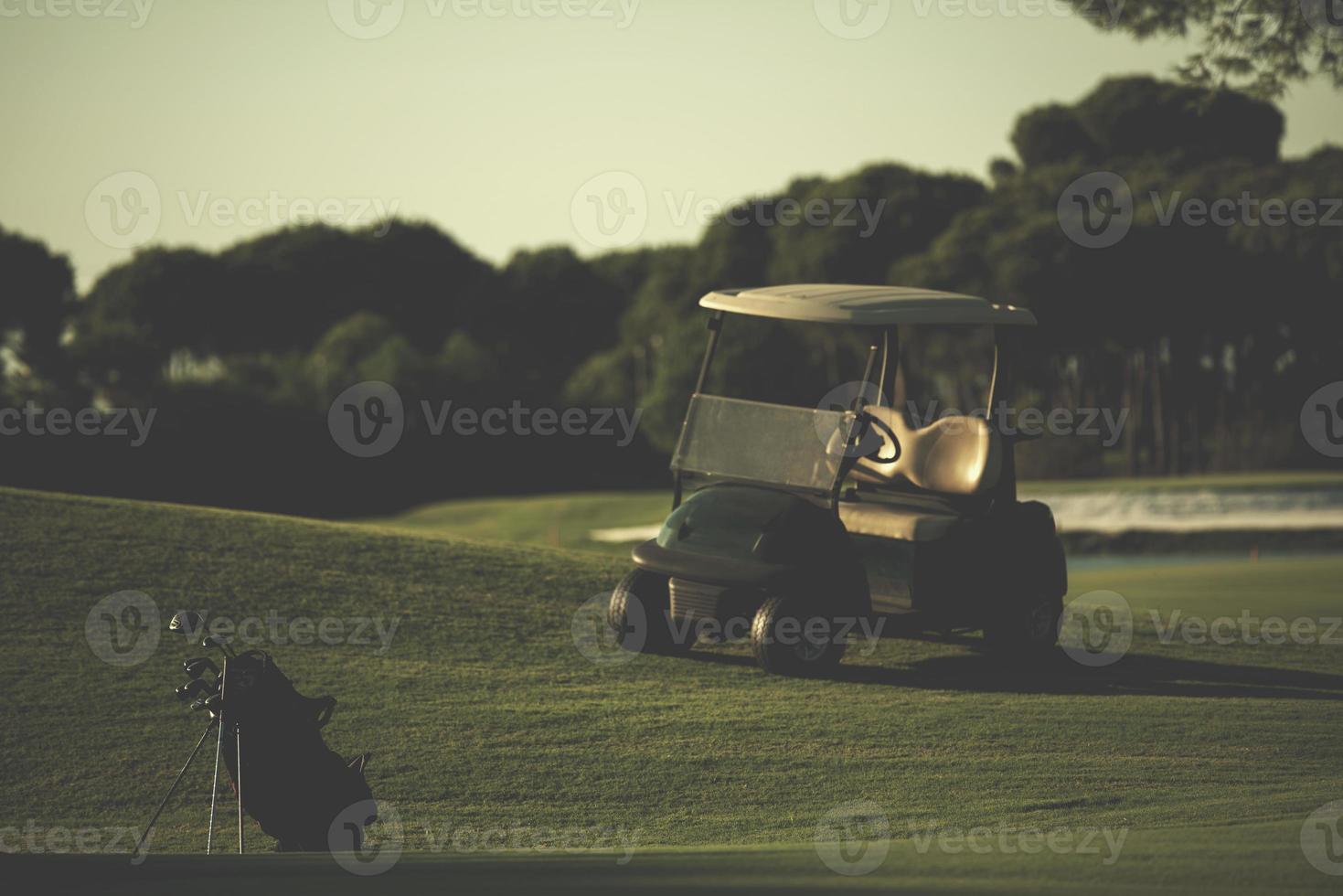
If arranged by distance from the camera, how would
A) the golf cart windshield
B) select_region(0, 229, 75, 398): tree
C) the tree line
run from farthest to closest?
select_region(0, 229, 75, 398): tree → the tree line → the golf cart windshield

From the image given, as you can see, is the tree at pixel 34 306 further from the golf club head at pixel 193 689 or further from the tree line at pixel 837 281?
the golf club head at pixel 193 689

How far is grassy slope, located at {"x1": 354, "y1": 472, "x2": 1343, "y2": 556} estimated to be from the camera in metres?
31.6

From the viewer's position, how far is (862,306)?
10.5 meters

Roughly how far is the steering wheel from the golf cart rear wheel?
1357 millimetres

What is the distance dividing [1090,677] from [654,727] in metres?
3.56

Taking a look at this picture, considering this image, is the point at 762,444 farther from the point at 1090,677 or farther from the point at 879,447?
the point at 1090,677

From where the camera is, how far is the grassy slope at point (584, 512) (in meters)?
31.6

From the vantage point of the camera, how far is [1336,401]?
4628 centimetres

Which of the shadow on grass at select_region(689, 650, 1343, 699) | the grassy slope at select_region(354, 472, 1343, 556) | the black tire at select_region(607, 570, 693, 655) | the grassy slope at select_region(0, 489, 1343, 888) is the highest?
the black tire at select_region(607, 570, 693, 655)

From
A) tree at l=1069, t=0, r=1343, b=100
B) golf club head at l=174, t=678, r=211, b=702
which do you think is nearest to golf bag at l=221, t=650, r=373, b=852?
golf club head at l=174, t=678, r=211, b=702

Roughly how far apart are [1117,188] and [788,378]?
42.0 ft

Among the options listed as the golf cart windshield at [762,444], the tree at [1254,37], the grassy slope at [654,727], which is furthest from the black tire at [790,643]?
the tree at [1254,37]

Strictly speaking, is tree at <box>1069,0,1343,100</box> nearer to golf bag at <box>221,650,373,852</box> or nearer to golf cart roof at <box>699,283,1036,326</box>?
golf cart roof at <box>699,283,1036,326</box>

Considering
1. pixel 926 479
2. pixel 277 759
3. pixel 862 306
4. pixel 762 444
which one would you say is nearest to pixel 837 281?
pixel 926 479
